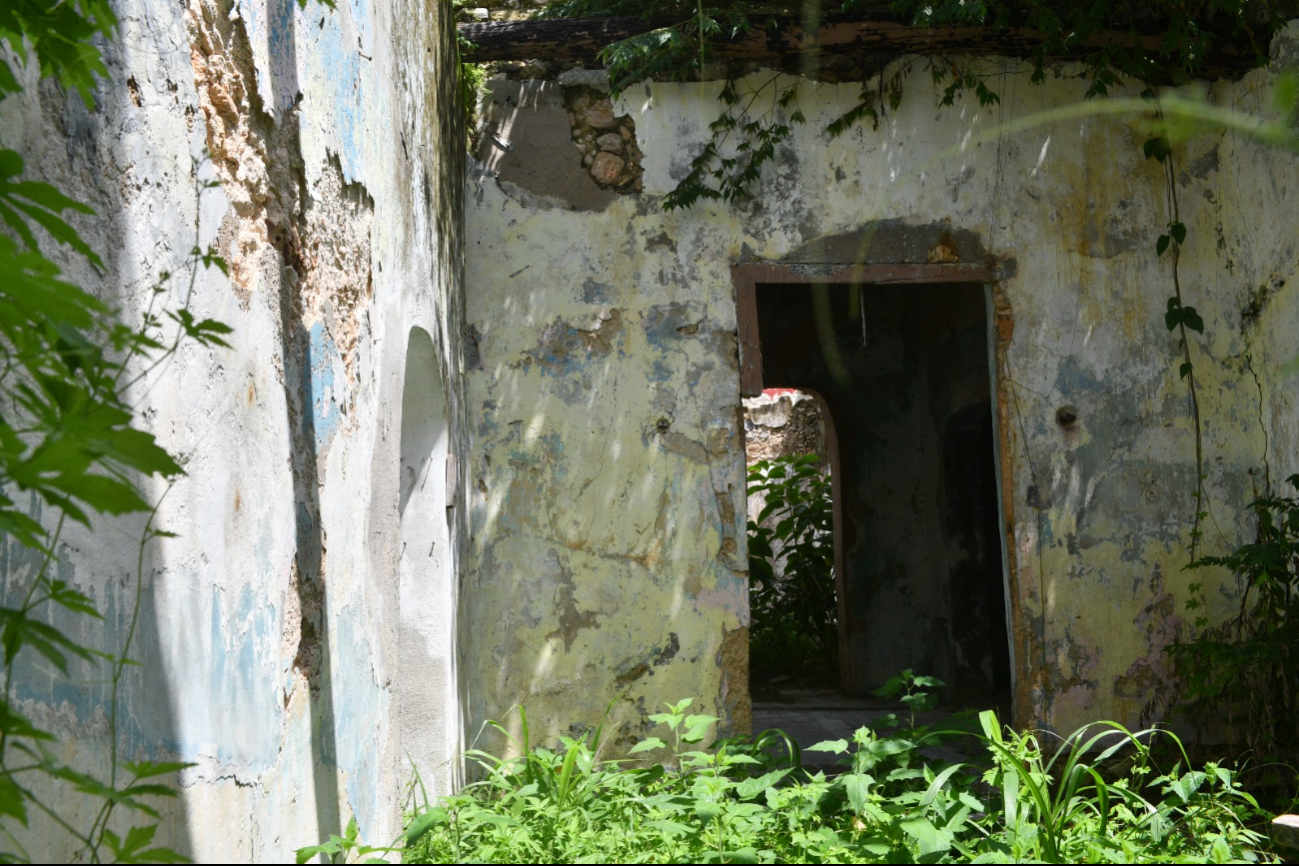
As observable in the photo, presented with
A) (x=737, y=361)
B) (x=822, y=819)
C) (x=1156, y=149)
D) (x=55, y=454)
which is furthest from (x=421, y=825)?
(x=1156, y=149)

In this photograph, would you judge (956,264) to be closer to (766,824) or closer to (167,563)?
(766,824)

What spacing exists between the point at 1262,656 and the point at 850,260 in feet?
7.29

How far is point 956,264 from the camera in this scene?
4707mm

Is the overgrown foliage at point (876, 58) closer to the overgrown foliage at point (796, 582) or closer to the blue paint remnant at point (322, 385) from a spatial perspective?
the blue paint remnant at point (322, 385)

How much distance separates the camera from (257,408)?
1.75 m

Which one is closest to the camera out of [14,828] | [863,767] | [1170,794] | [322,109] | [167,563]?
[14,828]

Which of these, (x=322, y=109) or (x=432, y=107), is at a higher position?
(x=432, y=107)

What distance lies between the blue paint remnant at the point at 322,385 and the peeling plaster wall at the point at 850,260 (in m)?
2.27

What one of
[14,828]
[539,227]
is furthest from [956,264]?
[14,828]

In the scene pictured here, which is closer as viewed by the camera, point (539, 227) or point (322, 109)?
point (322, 109)

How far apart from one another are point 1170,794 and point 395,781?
9.70 ft

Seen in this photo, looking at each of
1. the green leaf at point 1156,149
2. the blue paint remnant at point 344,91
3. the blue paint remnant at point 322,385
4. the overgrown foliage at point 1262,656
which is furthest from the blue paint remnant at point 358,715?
the green leaf at point 1156,149

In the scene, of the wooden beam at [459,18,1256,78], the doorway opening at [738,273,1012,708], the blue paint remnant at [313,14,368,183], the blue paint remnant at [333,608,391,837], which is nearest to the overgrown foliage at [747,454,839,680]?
the doorway opening at [738,273,1012,708]

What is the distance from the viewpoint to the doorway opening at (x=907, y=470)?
7176mm
